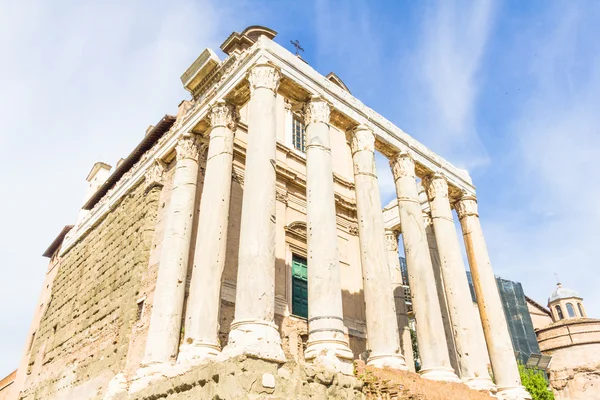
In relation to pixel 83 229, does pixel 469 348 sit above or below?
below

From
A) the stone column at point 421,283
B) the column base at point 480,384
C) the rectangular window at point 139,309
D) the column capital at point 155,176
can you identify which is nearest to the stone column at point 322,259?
the stone column at point 421,283

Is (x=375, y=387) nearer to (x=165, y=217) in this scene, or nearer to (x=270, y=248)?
(x=270, y=248)

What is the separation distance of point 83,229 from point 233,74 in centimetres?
1060

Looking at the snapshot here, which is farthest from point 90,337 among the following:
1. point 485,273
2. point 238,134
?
point 485,273

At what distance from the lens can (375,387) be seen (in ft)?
28.1

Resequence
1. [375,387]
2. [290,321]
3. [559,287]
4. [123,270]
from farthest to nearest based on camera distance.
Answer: [559,287] < [123,270] < [290,321] < [375,387]

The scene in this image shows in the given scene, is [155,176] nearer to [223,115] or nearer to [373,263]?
[223,115]

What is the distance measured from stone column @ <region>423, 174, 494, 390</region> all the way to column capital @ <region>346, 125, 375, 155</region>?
10.3 feet

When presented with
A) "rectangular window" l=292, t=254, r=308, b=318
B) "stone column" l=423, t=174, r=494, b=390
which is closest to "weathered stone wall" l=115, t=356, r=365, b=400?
"stone column" l=423, t=174, r=494, b=390

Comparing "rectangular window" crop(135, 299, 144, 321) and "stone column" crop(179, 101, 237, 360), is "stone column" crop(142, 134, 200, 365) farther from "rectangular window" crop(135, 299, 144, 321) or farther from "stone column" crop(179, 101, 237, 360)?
"rectangular window" crop(135, 299, 144, 321)

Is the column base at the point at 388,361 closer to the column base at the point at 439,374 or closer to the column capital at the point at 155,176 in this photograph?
the column base at the point at 439,374

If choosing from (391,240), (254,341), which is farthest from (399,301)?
(254,341)

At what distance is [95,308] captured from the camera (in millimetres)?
14594

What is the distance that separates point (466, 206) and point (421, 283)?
5045 mm
